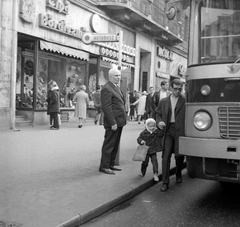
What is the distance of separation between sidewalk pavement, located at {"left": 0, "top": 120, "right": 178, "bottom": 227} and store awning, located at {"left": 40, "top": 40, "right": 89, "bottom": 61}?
5.93m

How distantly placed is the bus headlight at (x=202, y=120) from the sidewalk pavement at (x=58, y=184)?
1.48m

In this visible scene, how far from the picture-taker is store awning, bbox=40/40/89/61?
15.1m

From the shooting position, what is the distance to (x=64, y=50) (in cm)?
1620

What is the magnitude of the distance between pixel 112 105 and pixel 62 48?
9888 millimetres

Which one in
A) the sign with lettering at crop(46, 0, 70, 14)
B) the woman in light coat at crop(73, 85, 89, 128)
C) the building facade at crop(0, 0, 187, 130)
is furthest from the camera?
the woman in light coat at crop(73, 85, 89, 128)

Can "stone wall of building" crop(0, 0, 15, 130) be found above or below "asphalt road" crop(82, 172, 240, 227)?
above

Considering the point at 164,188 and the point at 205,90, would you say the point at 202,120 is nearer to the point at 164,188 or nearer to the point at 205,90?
the point at 205,90

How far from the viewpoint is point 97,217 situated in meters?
4.82

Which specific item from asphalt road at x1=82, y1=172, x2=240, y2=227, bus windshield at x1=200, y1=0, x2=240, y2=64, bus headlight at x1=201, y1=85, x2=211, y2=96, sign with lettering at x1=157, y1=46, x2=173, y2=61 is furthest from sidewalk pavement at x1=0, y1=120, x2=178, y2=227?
sign with lettering at x1=157, y1=46, x2=173, y2=61

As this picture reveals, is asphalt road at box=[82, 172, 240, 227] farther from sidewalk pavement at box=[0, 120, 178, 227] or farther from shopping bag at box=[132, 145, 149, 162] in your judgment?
shopping bag at box=[132, 145, 149, 162]

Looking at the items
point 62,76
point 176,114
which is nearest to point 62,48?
point 62,76

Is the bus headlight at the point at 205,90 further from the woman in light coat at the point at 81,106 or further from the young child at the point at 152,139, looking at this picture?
the woman in light coat at the point at 81,106

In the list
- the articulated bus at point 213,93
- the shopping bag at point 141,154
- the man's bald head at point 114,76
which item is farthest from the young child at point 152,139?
the articulated bus at point 213,93

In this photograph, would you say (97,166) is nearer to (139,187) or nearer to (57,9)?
(139,187)
